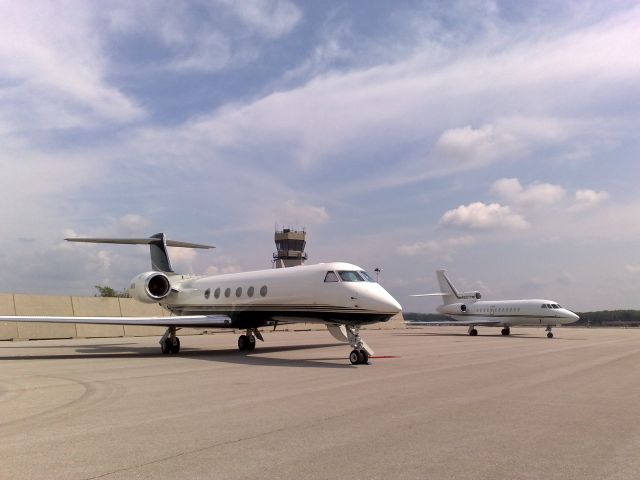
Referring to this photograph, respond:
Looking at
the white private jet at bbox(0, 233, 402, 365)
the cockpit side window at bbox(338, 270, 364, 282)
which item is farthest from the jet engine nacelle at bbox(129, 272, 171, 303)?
the cockpit side window at bbox(338, 270, 364, 282)

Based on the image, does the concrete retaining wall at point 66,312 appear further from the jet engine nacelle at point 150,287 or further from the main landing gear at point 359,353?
the main landing gear at point 359,353

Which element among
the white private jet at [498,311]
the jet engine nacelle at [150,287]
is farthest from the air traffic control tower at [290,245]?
the jet engine nacelle at [150,287]

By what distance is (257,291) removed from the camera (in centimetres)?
1944

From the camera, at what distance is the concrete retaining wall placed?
2930 centimetres

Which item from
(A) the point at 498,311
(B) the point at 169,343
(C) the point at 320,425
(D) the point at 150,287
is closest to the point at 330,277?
(B) the point at 169,343

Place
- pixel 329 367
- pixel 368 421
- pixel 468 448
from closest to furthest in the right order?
pixel 468 448 → pixel 368 421 → pixel 329 367

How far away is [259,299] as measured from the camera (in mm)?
19250

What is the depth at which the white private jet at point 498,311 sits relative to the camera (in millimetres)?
36844

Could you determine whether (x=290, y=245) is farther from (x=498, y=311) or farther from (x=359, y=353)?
(x=359, y=353)

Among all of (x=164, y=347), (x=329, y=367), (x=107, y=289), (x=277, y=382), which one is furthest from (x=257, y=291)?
(x=107, y=289)

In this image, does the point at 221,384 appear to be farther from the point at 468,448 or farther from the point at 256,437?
the point at 468,448

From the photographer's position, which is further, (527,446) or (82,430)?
(82,430)

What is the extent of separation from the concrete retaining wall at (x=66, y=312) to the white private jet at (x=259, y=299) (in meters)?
8.91

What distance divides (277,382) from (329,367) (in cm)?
343
